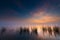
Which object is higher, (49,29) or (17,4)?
(17,4)

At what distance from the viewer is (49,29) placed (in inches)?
135

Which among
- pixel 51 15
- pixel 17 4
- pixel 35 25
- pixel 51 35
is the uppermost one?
pixel 17 4

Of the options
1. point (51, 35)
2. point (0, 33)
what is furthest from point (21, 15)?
point (51, 35)

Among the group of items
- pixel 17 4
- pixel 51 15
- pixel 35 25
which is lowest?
pixel 35 25

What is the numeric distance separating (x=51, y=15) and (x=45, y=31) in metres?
0.43

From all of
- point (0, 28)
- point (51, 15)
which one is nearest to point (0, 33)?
point (0, 28)

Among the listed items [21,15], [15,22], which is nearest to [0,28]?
[15,22]

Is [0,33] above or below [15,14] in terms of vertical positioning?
below

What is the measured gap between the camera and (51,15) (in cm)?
345

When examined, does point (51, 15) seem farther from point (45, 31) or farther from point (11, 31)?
point (11, 31)

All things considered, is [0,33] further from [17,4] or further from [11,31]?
[17,4]

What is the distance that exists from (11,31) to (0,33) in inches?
10.5

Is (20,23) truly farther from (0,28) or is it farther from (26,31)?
(0,28)

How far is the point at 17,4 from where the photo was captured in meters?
3.45
